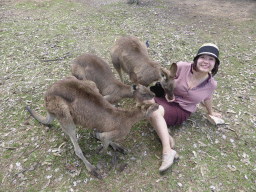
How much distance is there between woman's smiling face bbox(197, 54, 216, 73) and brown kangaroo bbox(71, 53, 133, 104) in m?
1.62

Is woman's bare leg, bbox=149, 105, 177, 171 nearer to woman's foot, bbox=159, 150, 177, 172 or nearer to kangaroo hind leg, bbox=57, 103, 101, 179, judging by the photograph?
woman's foot, bbox=159, 150, 177, 172

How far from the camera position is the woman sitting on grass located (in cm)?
320

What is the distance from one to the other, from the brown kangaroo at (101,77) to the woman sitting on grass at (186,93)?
934mm

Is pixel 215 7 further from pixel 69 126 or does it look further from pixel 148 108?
pixel 69 126

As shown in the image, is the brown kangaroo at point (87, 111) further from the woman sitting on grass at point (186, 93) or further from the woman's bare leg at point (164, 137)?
Answer: the woman sitting on grass at point (186, 93)

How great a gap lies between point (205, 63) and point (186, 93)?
28.1 inches

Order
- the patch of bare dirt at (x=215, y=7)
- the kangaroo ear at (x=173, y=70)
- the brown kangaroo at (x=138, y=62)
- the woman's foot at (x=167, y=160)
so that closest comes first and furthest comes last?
the woman's foot at (x=167, y=160), the kangaroo ear at (x=173, y=70), the brown kangaroo at (x=138, y=62), the patch of bare dirt at (x=215, y=7)

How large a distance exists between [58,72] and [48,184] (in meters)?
3.47

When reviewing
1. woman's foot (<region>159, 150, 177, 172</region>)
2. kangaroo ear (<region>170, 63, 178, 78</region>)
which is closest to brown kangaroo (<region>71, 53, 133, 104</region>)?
kangaroo ear (<region>170, 63, 178, 78</region>)

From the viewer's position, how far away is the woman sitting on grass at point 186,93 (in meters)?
3.20

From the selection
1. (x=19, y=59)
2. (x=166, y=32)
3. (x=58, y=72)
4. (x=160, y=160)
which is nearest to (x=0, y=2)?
(x=19, y=59)

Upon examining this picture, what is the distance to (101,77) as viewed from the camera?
4.27m

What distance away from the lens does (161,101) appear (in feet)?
12.9

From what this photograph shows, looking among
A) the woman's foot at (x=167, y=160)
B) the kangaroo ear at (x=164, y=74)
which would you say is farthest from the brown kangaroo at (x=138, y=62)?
the woman's foot at (x=167, y=160)
